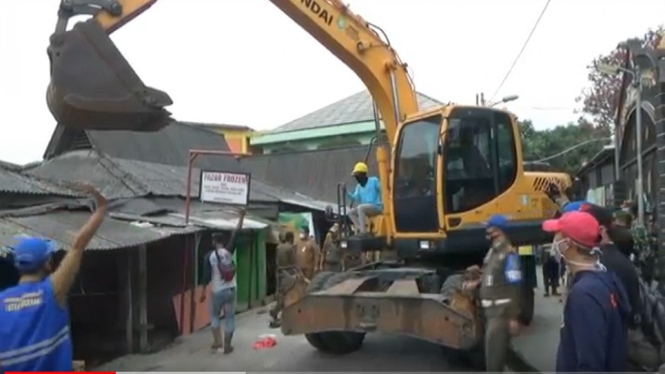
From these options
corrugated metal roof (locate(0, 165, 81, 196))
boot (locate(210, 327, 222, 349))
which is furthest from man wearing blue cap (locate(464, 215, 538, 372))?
corrugated metal roof (locate(0, 165, 81, 196))

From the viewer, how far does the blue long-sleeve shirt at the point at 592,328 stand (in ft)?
12.6

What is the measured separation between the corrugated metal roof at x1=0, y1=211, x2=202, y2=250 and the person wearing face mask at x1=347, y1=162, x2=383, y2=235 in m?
2.89

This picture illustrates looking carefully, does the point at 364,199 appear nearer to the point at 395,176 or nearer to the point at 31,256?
the point at 395,176

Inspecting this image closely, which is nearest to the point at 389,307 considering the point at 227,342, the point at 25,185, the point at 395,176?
the point at 395,176

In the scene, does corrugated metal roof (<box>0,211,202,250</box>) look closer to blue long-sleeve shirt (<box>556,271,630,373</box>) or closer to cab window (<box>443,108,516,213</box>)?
cab window (<box>443,108,516,213</box>)

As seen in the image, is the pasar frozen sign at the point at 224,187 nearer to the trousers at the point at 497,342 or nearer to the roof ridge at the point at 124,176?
the roof ridge at the point at 124,176

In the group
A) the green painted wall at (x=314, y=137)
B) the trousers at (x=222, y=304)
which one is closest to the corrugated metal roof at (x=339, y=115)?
the green painted wall at (x=314, y=137)

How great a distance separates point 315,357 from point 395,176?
269cm

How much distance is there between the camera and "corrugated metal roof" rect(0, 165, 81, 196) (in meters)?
12.4

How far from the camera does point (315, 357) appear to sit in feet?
35.8

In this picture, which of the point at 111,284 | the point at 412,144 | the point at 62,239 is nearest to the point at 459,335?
the point at 412,144

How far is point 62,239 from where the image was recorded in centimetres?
995

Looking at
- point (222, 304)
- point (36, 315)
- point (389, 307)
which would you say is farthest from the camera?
point (222, 304)

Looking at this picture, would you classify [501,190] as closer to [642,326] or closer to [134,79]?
[642,326]
